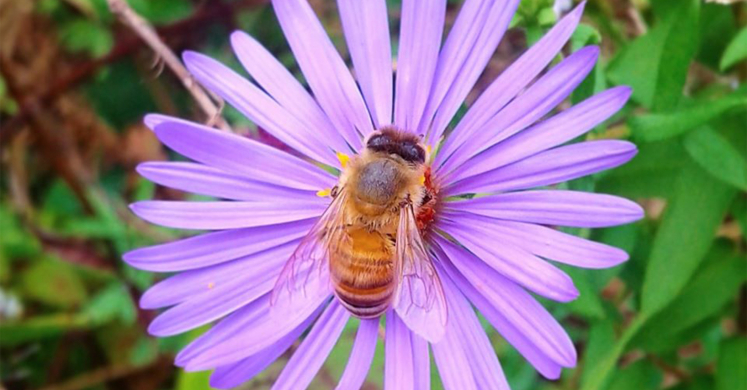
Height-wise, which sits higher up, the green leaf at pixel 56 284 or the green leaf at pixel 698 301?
the green leaf at pixel 56 284

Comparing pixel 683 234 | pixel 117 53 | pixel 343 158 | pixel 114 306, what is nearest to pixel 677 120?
pixel 683 234

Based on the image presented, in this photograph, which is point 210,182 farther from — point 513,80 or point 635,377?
point 635,377

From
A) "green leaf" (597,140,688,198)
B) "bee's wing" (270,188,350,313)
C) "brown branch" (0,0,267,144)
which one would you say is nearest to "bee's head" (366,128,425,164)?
"bee's wing" (270,188,350,313)

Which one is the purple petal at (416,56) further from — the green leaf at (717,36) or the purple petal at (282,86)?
the green leaf at (717,36)

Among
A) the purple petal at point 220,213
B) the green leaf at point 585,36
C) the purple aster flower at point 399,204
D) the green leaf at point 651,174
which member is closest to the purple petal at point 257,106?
the purple aster flower at point 399,204

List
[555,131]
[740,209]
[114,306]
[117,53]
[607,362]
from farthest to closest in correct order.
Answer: [117,53] → [114,306] → [740,209] → [607,362] → [555,131]

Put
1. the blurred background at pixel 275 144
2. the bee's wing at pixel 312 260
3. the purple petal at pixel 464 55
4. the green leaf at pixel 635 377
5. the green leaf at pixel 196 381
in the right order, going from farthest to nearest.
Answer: the green leaf at pixel 196 381 → the green leaf at pixel 635 377 → the blurred background at pixel 275 144 → the bee's wing at pixel 312 260 → the purple petal at pixel 464 55
